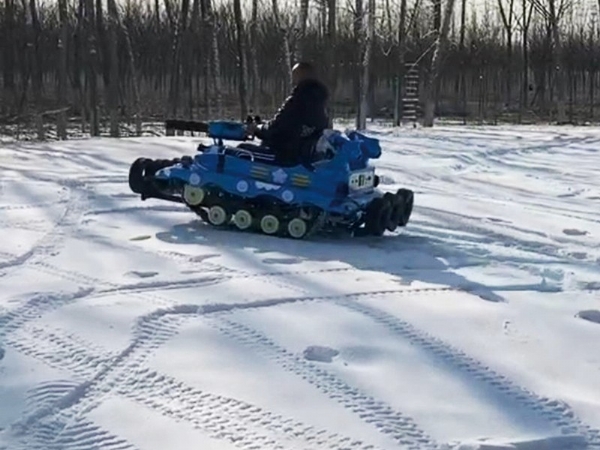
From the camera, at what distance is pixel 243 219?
277 inches

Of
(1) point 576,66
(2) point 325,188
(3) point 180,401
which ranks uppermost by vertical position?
(1) point 576,66

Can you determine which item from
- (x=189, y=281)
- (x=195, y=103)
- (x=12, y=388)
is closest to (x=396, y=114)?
(x=195, y=103)

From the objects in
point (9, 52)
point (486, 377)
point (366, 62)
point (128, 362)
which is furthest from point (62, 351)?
point (9, 52)

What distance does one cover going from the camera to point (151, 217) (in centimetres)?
766

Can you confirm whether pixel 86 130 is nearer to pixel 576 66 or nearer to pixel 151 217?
pixel 151 217

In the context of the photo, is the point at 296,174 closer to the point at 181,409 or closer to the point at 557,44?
the point at 181,409

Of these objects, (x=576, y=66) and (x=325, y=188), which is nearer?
(x=325, y=188)

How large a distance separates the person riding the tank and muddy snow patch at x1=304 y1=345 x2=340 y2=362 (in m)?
3.03

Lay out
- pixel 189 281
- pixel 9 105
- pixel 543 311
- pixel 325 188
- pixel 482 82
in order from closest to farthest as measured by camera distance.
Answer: pixel 543 311 → pixel 189 281 → pixel 325 188 → pixel 9 105 → pixel 482 82

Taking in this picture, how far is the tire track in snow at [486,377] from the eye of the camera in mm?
3355

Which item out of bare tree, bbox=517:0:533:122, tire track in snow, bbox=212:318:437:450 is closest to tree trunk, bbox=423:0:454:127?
bare tree, bbox=517:0:533:122

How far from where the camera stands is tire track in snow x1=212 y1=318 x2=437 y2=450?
10.7 feet

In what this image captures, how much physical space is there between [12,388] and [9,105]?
2824 cm

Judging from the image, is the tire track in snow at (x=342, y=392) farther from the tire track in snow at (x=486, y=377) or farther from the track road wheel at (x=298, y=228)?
the track road wheel at (x=298, y=228)
